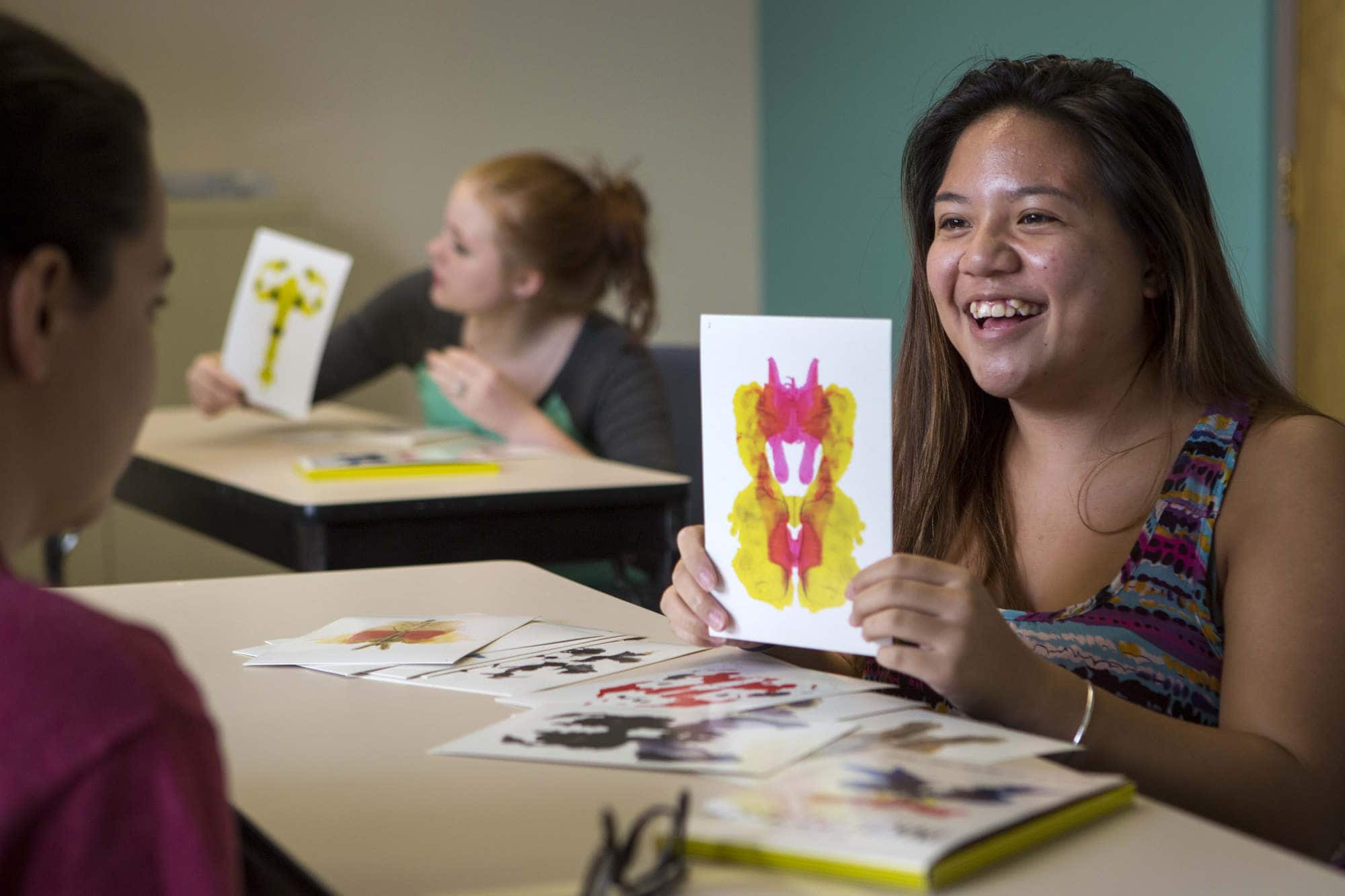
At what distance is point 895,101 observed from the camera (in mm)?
4672

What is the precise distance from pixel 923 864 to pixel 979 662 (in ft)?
0.93

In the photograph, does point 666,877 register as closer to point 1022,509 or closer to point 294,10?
point 1022,509

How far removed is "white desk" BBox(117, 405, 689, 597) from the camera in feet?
7.13

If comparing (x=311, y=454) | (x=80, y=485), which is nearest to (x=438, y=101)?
(x=311, y=454)

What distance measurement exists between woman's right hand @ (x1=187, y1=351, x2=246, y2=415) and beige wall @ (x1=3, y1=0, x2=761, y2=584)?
144 cm

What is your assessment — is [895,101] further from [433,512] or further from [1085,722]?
[1085,722]

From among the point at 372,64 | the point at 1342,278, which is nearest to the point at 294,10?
the point at 372,64

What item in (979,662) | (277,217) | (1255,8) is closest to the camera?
(979,662)

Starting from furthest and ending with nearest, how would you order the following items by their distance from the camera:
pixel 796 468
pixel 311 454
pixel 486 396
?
pixel 486 396 → pixel 311 454 → pixel 796 468

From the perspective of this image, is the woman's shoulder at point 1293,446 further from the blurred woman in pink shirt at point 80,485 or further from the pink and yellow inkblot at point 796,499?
the blurred woman in pink shirt at point 80,485

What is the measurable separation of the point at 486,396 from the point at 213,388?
24.6 inches

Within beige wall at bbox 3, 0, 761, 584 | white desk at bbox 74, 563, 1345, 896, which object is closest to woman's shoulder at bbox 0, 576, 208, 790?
white desk at bbox 74, 563, 1345, 896

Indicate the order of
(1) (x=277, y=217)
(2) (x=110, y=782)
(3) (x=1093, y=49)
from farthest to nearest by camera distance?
(1) (x=277, y=217)
(3) (x=1093, y=49)
(2) (x=110, y=782)

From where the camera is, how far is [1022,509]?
4.75 ft
